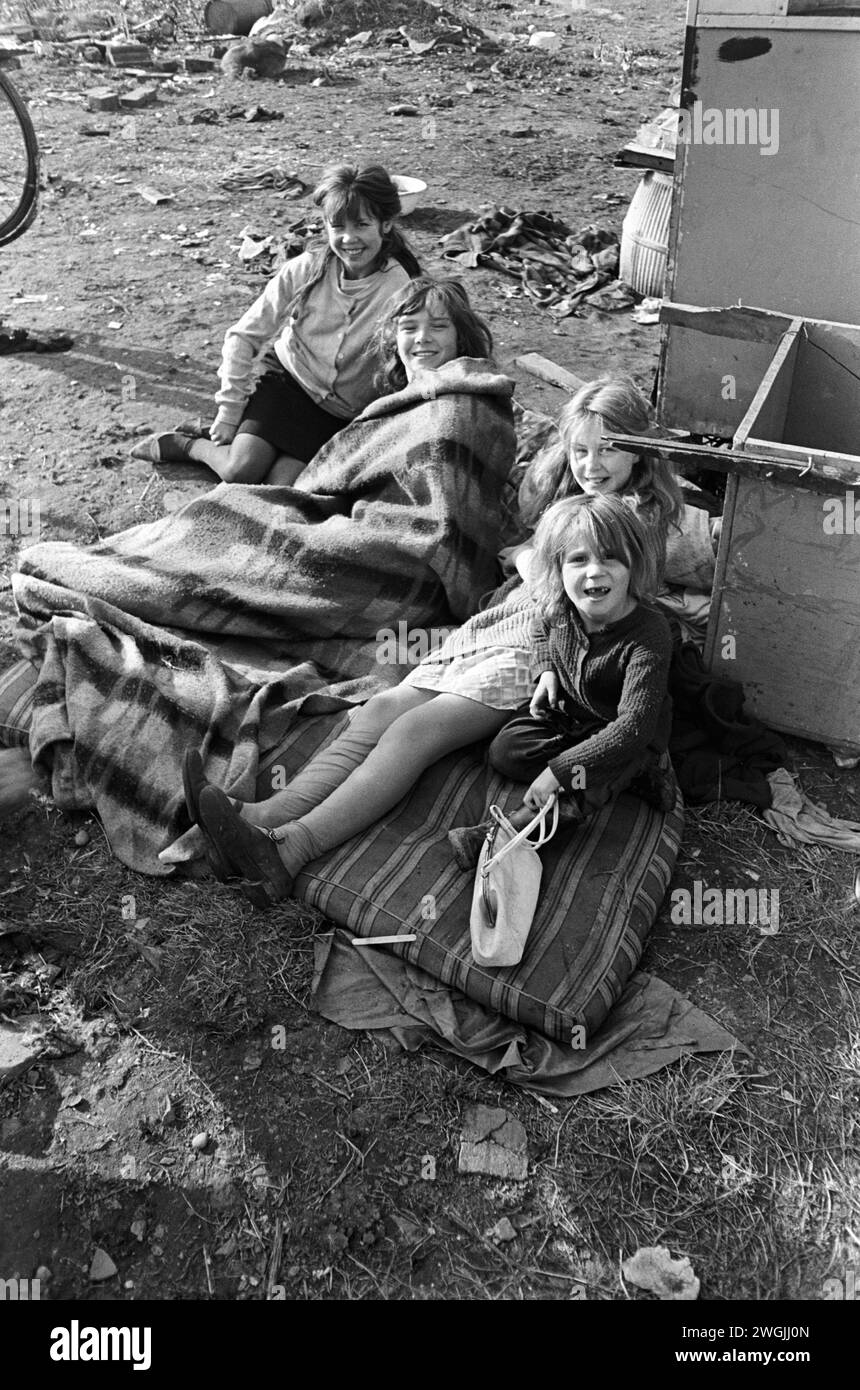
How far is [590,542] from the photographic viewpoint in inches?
113

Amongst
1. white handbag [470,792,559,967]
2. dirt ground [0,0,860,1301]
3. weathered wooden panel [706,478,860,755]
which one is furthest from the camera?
weathered wooden panel [706,478,860,755]

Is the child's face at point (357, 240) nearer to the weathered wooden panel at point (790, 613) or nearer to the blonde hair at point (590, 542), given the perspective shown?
the blonde hair at point (590, 542)

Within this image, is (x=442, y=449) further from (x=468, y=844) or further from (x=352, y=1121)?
(x=352, y=1121)

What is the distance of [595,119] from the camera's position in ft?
30.1

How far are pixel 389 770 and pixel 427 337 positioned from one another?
1.61m

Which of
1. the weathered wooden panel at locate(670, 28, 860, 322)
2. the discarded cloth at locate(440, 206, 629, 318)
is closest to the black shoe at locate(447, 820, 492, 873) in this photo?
the weathered wooden panel at locate(670, 28, 860, 322)

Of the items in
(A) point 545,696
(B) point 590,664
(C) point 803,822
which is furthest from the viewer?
A: (C) point 803,822

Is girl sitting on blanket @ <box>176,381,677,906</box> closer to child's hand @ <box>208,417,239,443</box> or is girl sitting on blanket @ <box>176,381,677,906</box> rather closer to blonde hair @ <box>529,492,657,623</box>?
blonde hair @ <box>529,492,657,623</box>

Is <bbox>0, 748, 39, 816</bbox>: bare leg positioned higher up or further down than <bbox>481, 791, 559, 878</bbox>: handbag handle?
further down

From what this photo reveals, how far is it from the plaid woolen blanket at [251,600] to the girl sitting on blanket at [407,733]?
24 centimetres

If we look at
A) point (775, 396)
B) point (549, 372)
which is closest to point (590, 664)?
point (775, 396)

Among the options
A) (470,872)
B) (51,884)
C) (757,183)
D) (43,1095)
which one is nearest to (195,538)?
(51,884)

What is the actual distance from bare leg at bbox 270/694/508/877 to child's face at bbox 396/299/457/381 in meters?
1.34

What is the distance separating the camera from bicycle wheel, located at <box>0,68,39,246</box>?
562 centimetres
